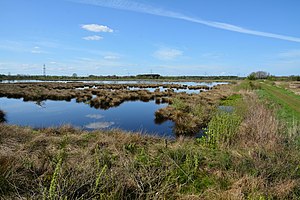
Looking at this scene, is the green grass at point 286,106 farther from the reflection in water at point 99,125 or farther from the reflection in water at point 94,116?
the reflection in water at point 94,116

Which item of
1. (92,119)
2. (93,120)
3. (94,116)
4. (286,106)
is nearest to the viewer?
(93,120)

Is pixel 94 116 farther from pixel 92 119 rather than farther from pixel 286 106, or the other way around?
pixel 286 106

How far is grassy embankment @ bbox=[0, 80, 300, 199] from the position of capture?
16.1 ft

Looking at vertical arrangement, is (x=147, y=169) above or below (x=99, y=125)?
above

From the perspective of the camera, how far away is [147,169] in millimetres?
6129

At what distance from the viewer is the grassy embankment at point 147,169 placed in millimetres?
4914

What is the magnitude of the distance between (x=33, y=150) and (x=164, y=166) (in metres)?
3.97

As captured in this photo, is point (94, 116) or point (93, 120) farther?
point (94, 116)

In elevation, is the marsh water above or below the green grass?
below

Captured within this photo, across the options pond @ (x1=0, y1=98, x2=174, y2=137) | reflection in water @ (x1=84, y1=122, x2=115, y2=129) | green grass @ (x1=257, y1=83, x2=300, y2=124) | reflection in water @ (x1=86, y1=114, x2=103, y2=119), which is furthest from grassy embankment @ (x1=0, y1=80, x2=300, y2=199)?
reflection in water @ (x1=86, y1=114, x2=103, y2=119)

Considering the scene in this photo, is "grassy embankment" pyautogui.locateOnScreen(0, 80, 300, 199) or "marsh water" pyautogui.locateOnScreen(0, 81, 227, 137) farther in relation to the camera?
"marsh water" pyautogui.locateOnScreen(0, 81, 227, 137)

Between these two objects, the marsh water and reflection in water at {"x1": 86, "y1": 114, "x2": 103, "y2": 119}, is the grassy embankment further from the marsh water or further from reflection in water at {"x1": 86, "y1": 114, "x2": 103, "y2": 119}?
reflection in water at {"x1": 86, "y1": 114, "x2": 103, "y2": 119}

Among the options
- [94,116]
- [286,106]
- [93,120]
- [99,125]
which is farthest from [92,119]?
[286,106]

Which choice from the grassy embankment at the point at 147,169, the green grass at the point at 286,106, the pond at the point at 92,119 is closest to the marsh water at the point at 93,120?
the pond at the point at 92,119
